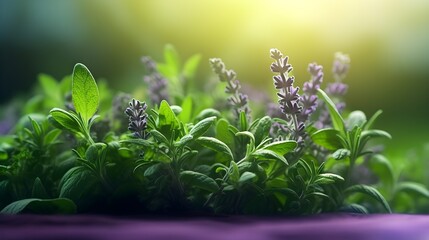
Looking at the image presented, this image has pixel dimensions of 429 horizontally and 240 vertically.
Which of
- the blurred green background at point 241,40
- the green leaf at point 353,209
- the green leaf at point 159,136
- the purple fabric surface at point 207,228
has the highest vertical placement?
the blurred green background at point 241,40

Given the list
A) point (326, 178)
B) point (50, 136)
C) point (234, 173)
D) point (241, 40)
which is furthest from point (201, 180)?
point (241, 40)

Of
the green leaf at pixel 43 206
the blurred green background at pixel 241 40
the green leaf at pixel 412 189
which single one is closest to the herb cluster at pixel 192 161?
the green leaf at pixel 43 206

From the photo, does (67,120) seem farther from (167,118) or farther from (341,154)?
(341,154)

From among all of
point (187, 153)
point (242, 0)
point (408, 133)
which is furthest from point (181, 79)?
point (408, 133)

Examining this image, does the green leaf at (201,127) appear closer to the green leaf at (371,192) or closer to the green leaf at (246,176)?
the green leaf at (246,176)

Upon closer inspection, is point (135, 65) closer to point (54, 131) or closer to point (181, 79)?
point (181, 79)

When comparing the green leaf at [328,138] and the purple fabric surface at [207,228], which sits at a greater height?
the green leaf at [328,138]
